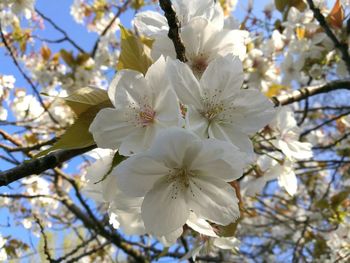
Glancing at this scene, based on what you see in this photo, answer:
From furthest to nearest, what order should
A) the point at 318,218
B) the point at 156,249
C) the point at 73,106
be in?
1. the point at 318,218
2. the point at 156,249
3. the point at 73,106

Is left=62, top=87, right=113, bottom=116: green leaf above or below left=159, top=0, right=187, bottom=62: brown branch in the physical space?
below

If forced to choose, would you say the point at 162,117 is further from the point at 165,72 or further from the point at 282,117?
the point at 282,117

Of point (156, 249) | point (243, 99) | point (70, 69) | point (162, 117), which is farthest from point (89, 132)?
point (70, 69)

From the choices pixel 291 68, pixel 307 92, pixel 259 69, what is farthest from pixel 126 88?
pixel 259 69

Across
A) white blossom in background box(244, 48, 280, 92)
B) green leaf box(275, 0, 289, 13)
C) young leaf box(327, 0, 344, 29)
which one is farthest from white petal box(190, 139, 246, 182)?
white blossom in background box(244, 48, 280, 92)

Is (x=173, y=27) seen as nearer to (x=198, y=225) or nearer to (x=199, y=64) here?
(x=199, y=64)

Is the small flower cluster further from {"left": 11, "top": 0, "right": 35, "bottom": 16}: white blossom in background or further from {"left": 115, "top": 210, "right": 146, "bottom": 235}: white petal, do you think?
{"left": 11, "top": 0, "right": 35, "bottom": 16}: white blossom in background

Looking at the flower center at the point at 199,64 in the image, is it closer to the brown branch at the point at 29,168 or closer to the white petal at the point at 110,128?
the white petal at the point at 110,128
